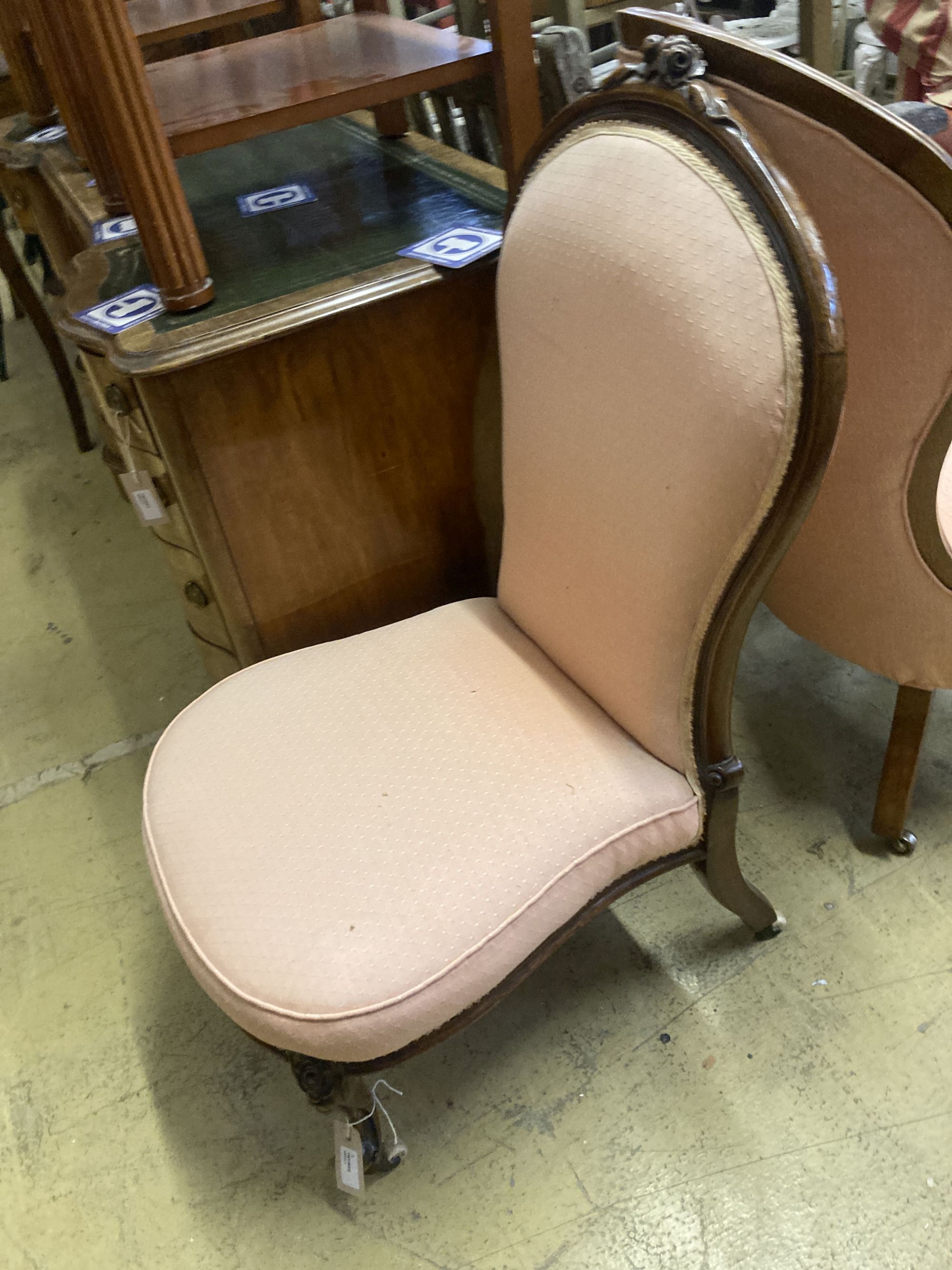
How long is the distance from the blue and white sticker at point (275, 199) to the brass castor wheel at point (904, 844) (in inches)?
50.4

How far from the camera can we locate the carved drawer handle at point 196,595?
1255 mm

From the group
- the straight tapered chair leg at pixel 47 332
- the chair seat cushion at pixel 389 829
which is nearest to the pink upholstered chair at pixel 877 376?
the chair seat cushion at pixel 389 829

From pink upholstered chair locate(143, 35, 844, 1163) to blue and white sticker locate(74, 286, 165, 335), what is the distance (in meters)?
0.44

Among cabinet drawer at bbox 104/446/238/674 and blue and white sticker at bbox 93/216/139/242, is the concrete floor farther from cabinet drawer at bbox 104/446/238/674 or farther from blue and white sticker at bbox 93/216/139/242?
blue and white sticker at bbox 93/216/139/242

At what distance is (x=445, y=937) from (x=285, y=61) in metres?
→ 1.21

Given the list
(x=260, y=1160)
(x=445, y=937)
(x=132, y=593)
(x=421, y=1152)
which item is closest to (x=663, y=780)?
(x=445, y=937)

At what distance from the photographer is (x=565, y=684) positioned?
3.41 ft

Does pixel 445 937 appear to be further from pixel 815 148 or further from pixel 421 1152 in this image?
pixel 815 148

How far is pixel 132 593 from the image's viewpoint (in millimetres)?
2086

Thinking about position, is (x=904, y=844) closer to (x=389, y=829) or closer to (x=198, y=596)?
(x=389, y=829)

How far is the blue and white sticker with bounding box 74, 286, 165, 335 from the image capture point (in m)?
1.06

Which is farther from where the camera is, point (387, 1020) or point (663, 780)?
point (663, 780)

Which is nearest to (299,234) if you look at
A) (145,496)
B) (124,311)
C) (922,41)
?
(124,311)

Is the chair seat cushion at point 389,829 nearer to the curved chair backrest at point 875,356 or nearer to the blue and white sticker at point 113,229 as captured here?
the curved chair backrest at point 875,356
